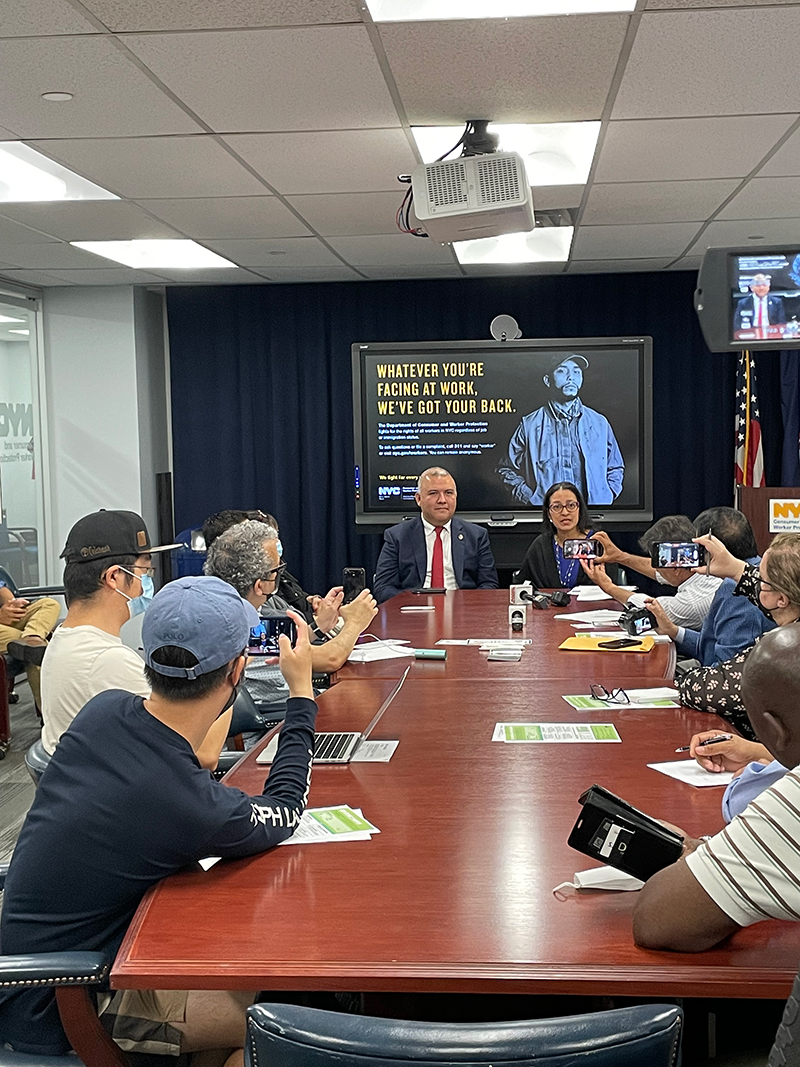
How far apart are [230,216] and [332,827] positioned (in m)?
4.27

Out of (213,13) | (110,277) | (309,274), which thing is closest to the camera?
(213,13)

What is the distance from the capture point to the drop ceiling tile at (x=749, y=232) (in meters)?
6.11

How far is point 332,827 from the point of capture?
2.18 meters

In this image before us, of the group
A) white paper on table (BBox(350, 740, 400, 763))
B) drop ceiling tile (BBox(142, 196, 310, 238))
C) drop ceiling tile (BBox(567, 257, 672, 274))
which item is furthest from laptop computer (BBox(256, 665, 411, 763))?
drop ceiling tile (BBox(567, 257, 672, 274))

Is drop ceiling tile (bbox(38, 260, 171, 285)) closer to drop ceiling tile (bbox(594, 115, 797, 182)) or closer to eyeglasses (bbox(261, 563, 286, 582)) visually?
drop ceiling tile (bbox(594, 115, 797, 182))

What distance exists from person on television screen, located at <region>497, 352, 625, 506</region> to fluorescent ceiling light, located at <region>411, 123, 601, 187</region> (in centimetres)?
280

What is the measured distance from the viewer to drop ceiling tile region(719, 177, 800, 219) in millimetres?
5152

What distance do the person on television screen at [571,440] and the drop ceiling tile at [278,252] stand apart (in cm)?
179

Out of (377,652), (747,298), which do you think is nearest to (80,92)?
(377,652)

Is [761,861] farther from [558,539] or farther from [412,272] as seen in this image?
[412,272]

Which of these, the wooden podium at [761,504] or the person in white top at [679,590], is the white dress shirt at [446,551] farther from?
the wooden podium at [761,504]

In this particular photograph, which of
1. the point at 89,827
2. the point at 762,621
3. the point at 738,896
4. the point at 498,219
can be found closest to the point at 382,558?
the point at 498,219

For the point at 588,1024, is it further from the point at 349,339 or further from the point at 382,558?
the point at 349,339

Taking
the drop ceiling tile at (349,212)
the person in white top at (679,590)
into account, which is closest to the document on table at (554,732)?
the person in white top at (679,590)
